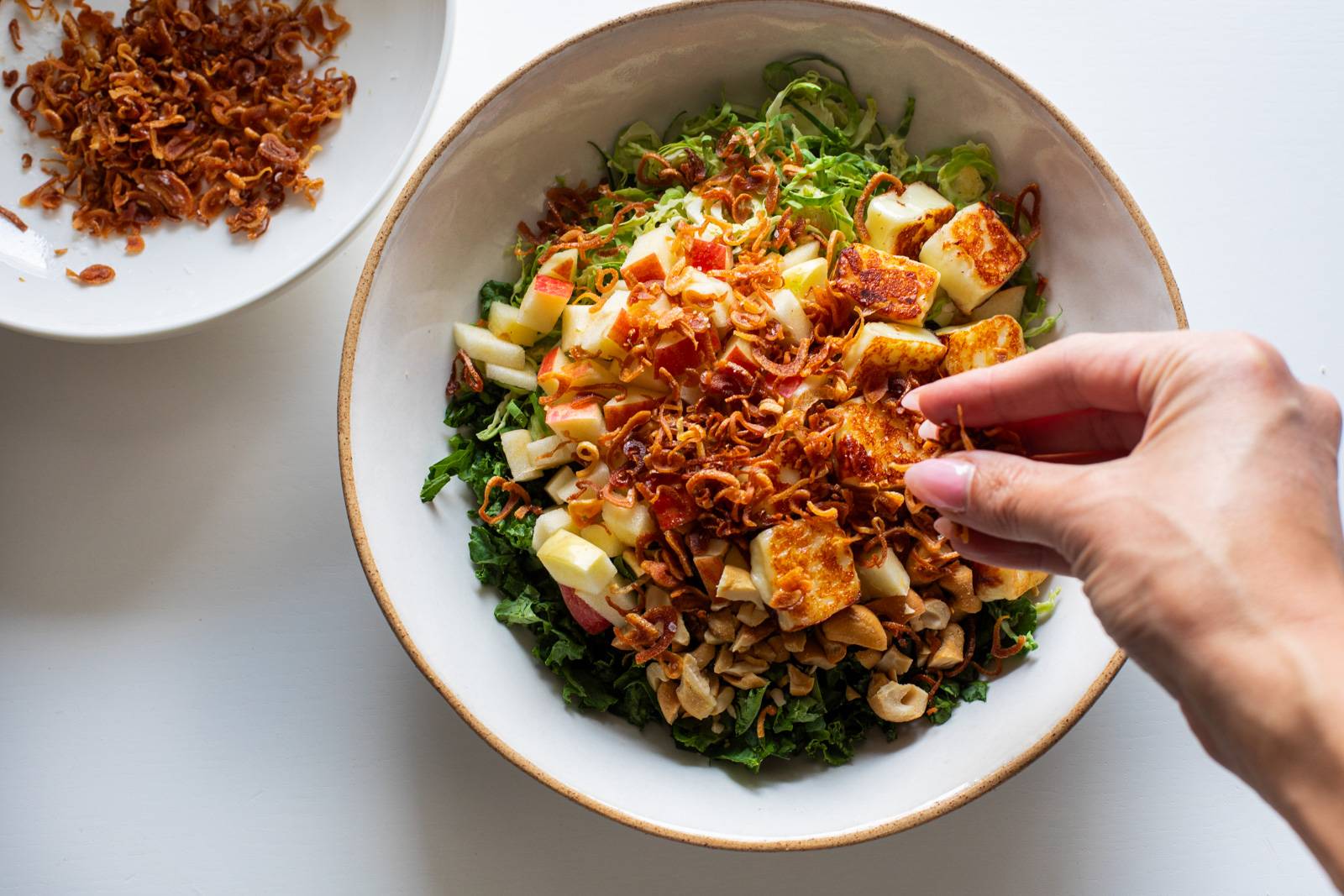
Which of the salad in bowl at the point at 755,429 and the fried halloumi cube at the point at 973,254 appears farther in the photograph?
the fried halloumi cube at the point at 973,254

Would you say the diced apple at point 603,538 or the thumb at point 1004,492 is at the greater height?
the thumb at point 1004,492

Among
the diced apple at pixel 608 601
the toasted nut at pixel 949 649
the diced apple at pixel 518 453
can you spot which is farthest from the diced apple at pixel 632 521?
the toasted nut at pixel 949 649

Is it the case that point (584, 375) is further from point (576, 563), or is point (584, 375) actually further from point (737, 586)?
point (737, 586)

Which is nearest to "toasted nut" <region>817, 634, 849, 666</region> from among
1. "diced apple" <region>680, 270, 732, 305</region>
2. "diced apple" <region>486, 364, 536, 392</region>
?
"diced apple" <region>680, 270, 732, 305</region>

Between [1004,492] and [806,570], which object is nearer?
[1004,492]

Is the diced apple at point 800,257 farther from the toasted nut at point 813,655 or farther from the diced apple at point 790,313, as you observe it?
the toasted nut at point 813,655

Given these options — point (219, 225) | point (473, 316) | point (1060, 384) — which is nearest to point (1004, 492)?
point (1060, 384)

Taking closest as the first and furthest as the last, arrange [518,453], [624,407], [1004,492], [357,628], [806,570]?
1. [1004,492]
2. [806,570]
3. [624,407]
4. [518,453]
5. [357,628]
